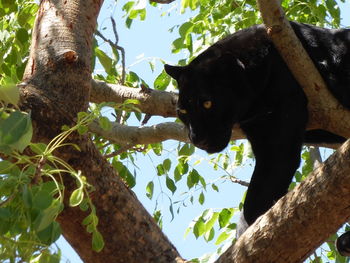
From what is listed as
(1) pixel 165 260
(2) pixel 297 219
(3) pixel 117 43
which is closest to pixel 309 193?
(2) pixel 297 219

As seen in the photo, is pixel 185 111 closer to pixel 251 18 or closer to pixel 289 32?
pixel 289 32

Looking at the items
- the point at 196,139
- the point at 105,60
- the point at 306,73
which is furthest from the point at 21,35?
the point at 306,73

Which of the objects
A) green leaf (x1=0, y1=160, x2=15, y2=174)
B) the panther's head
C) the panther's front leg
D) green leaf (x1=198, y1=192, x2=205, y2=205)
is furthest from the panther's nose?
green leaf (x1=0, y1=160, x2=15, y2=174)

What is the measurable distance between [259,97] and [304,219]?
5.71 ft

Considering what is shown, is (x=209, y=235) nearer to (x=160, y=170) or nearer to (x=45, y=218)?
(x=160, y=170)

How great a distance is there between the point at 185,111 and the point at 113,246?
1.37 metres

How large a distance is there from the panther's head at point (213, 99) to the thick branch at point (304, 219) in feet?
5.17

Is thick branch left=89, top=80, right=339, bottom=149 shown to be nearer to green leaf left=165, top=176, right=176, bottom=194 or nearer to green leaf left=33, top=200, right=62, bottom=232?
green leaf left=165, top=176, right=176, bottom=194

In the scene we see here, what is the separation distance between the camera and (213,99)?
402 centimetres

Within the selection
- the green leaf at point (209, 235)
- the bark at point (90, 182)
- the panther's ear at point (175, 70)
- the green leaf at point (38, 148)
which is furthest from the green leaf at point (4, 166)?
the green leaf at point (209, 235)

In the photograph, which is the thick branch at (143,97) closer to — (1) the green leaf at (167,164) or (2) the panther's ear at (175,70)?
(2) the panther's ear at (175,70)

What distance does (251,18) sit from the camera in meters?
5.01

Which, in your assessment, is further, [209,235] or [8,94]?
[209,235]

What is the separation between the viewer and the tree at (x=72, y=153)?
1.82m
